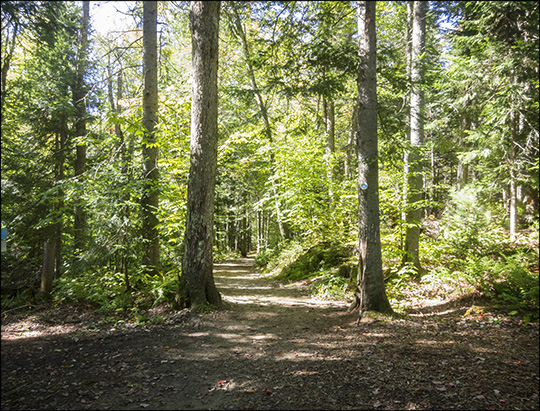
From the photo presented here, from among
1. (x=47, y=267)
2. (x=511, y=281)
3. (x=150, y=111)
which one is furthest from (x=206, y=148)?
(x=511, y=281)

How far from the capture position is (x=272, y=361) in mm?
4441

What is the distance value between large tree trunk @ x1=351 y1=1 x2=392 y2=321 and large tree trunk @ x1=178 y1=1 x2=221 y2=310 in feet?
10.8

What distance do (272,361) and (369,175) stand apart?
401 cm

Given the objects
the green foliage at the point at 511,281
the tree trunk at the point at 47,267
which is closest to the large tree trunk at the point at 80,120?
the tree trunk at the point at 47,267

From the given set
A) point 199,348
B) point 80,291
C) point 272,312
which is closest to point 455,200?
point 272,312

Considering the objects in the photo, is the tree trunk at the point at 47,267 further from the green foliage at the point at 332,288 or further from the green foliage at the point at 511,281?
the green foliage at the point at 511,281

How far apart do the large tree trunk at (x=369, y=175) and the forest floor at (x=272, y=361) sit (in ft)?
1.88

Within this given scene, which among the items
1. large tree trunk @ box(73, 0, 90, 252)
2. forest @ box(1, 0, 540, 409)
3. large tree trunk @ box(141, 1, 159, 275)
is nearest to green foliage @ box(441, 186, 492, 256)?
forest @ box(1, 0, 540, 409)

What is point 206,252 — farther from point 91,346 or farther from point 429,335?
point 429,335

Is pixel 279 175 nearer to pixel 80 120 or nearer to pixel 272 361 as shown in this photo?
pixel 80 120

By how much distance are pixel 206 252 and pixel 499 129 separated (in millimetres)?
10792

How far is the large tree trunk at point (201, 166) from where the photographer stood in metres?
6.73

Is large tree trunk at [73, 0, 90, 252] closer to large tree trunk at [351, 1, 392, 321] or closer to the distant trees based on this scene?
the distant trees

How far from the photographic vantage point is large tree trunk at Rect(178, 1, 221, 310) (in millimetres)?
6730
